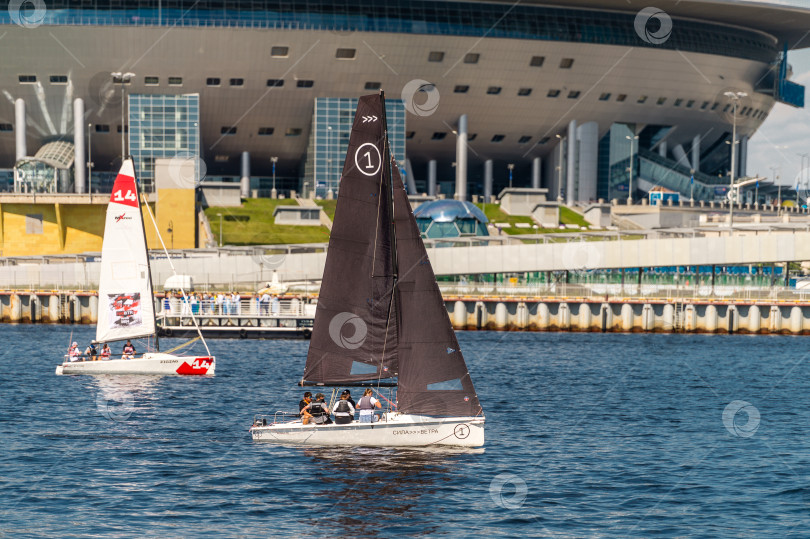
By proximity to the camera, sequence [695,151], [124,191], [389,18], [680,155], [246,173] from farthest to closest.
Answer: [695,151]
[680,155]
[246,173]
[389,18]
[124,191]

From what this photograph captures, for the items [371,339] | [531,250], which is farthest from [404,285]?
[531,250]

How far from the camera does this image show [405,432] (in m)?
34.6

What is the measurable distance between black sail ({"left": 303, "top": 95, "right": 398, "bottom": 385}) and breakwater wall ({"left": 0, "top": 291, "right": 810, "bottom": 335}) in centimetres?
4193

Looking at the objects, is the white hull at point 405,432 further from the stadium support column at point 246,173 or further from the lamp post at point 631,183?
the lamp post at point 631,183

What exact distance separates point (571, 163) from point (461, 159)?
14035 mm

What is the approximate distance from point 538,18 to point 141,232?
259 ft

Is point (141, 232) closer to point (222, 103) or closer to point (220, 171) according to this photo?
point (222, 103)

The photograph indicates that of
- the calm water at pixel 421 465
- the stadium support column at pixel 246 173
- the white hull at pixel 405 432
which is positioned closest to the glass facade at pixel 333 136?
the stadium support column at pixel 246 173

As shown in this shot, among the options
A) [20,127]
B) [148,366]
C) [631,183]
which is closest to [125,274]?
[148,366]

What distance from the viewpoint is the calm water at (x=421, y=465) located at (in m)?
28.5

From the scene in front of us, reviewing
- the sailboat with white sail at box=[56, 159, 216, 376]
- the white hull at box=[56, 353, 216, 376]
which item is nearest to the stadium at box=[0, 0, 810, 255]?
the sailboat with white sail at box=[56, 159, 216, 376]

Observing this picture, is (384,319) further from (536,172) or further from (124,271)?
(536,172)

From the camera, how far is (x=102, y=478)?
106 ft

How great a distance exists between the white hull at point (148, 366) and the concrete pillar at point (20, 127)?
76.2 meters
